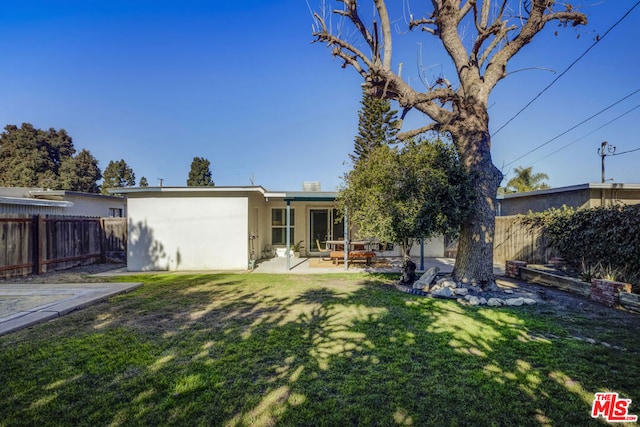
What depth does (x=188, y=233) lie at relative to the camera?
419 inches

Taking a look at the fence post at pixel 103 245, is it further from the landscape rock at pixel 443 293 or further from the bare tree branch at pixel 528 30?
the bare tree branch at pixel 528 30

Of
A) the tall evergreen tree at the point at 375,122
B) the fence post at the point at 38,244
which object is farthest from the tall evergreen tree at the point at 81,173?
the tall evergreen tree at the point at 375,122

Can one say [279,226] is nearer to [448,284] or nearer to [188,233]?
[188,233]

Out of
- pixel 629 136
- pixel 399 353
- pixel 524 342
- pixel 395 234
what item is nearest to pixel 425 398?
pixel 399 353

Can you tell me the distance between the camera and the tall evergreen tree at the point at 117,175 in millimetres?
45188

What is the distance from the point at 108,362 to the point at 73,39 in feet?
45.5

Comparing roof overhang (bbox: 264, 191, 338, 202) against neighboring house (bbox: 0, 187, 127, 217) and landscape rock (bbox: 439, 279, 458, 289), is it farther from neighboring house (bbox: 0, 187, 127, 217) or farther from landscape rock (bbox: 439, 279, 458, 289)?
neighboring house (bbox: 0, 187, 127, 217)

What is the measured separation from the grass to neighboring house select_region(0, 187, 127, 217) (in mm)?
9544

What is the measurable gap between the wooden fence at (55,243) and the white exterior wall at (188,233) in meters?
2.40

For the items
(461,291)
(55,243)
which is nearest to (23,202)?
(55,243)

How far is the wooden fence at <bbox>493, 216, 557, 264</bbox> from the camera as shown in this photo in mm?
10898

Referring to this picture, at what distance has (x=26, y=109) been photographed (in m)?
27.9

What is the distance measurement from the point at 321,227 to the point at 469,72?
898cm

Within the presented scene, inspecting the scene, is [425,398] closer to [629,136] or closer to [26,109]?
[629,136]
